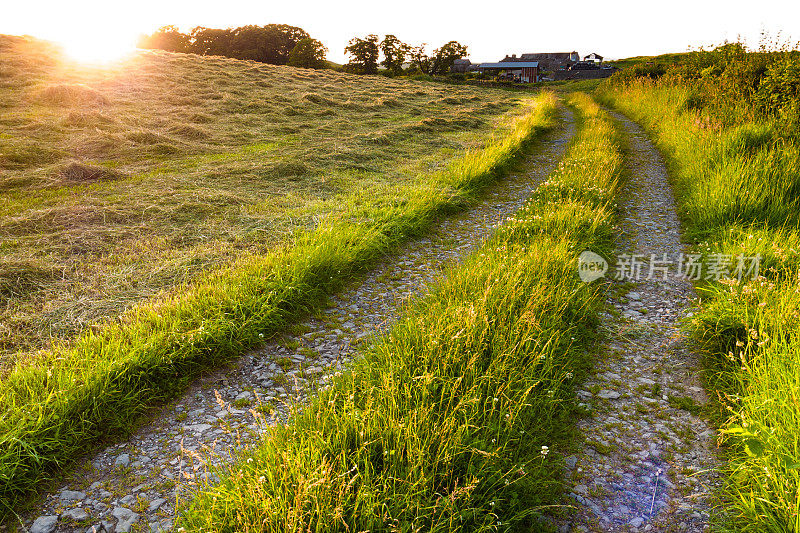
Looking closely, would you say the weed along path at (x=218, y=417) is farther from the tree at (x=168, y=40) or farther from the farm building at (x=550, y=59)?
the farm building at (x=550, y=59)

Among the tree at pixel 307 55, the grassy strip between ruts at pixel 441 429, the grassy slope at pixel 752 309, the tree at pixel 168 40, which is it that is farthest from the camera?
the tree at pixel 168 40

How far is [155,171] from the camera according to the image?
1047 centimetres

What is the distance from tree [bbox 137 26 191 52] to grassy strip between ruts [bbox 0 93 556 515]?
74.8 m

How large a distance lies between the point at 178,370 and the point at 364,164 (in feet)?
30.4

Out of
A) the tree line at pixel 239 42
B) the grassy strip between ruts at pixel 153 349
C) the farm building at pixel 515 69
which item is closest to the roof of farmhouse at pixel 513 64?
the farm building at pixel 515 69

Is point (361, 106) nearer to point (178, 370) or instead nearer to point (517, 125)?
point (517, 125)

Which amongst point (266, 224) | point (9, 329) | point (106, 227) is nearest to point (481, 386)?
point (9, 329)

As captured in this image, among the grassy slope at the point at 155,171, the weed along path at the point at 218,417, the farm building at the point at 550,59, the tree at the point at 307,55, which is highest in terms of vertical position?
the farm building at the point at 550,59

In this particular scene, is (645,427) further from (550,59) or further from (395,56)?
(550,59)

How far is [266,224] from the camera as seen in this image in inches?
311

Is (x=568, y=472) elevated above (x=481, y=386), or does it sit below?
below

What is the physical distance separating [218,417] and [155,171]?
28.9ft

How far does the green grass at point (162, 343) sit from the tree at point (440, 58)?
73.9m

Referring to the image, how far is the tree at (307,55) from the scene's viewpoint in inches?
2384
